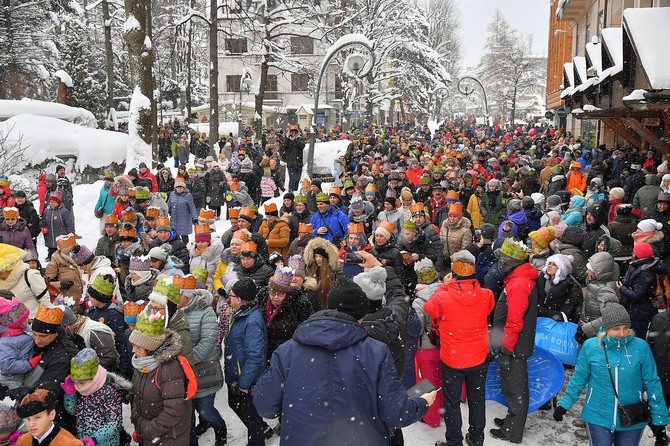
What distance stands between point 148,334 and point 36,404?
0.76 m

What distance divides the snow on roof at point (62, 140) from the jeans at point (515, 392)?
13.7 m

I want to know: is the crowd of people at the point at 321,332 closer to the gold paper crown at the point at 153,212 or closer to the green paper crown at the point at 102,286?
the green paper crown at the point at 102,286

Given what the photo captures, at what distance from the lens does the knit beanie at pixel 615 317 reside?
3.97 meters

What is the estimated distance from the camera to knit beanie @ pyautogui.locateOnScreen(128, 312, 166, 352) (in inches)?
153

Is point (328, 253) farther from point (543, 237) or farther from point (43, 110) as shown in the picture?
point (43, 110)

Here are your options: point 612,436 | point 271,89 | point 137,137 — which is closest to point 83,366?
point 612,436

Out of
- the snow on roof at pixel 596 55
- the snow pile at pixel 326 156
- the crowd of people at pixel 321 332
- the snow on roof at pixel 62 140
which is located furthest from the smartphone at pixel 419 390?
the snow pile at pixel 326 156

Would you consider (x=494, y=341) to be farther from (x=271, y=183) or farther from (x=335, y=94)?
(x=335, y=94)

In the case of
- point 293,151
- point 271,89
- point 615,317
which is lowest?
point 615,317

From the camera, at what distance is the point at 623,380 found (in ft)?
13.3

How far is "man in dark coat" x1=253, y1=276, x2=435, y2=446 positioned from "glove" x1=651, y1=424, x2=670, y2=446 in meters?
2.64

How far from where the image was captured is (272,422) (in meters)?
5.54

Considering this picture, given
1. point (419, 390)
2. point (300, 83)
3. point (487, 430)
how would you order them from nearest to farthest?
1. point (419, 390)
2. point (487, 430)
3. point (300, 83)

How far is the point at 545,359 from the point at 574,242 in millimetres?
1907
